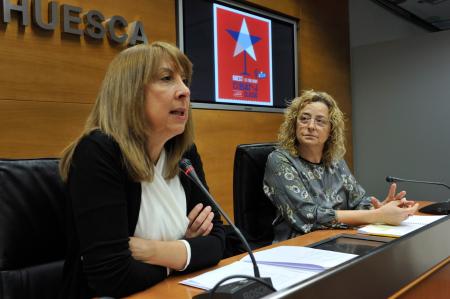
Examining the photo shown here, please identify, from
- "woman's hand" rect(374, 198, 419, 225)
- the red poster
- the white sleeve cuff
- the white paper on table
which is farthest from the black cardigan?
the red poster

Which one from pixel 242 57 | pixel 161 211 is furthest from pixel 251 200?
pixel 242 57

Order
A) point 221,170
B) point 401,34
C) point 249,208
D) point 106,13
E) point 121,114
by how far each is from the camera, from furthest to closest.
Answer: point 401,34
point 221,170
point 106,13
point 249,208
point 121,114

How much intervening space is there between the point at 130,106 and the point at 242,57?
2.43 meters

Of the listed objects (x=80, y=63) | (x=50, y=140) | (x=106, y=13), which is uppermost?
(x=106, y=13)

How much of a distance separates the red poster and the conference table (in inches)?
79.8

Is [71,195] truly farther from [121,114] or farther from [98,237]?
[121,114]

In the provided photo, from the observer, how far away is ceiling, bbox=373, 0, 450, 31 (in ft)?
17.5

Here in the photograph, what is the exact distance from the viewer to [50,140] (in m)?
2.26

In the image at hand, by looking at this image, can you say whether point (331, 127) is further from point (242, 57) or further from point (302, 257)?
point (242, 57)

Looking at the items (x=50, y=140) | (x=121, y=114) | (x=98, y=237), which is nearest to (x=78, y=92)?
(x=50, y=140)

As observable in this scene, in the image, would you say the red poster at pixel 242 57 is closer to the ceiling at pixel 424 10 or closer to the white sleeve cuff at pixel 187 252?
the white sleeve cuff at pixel 187 252

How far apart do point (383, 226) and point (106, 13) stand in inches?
75.9

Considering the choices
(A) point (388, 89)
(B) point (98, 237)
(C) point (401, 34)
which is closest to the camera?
(B) point (98, 237)

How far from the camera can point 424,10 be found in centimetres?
563
